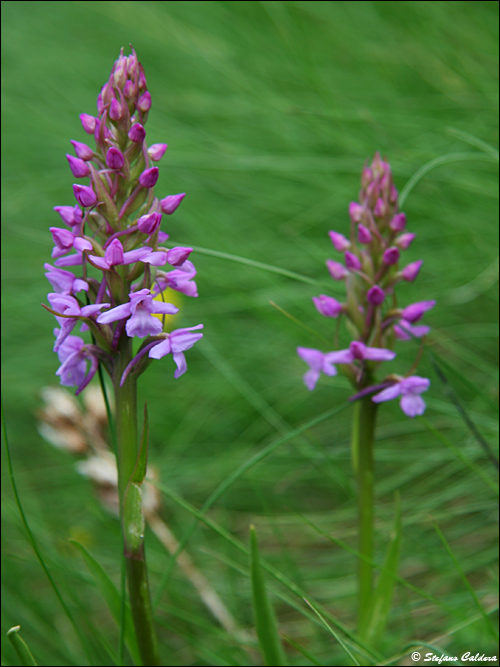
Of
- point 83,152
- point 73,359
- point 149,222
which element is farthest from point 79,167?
point 73,359

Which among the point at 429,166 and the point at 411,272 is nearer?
the point at 411,272

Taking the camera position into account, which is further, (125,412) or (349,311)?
(349,311)

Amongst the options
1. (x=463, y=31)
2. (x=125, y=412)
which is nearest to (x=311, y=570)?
(x=125, y=412)

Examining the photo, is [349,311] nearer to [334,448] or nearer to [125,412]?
[125,412]

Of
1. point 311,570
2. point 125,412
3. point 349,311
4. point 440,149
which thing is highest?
point 440,149

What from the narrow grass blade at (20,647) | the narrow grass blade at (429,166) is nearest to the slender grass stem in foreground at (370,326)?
the narrow grass blade at (429,166)

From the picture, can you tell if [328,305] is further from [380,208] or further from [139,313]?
[139,313]
